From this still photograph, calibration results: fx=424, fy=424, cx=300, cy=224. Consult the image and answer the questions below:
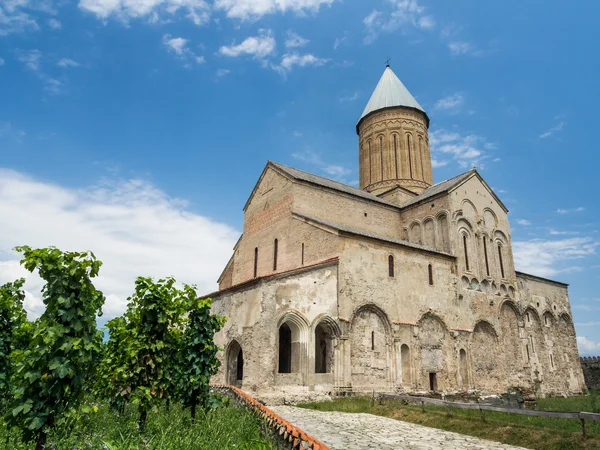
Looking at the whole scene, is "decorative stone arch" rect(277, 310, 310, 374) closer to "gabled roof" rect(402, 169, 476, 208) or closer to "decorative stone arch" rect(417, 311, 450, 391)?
"decorative stone arch" rect(417, 311, 450, 391)

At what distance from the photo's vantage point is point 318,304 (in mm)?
15633

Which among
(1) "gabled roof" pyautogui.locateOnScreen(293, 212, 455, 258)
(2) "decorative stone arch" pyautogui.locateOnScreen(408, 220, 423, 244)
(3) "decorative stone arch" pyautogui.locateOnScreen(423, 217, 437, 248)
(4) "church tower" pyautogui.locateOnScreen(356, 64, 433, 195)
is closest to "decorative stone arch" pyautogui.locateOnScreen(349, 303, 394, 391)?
(1) "gabled roof" pyautogui.locateOnScreen(293, 212, 455, 258)

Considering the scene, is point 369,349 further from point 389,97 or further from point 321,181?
point 389,97

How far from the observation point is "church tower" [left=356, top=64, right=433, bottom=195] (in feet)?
88.1

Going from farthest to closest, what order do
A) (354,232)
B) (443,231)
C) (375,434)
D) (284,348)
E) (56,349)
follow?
(443,231) → (284,348) → (354,232) → (375,434) → (56,349)

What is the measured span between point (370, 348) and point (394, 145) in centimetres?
1505

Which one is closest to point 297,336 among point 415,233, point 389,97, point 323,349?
point 323,349

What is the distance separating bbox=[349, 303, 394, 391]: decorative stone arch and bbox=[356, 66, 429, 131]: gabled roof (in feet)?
52.7

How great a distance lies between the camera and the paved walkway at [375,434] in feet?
25.4

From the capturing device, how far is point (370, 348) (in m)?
16.6

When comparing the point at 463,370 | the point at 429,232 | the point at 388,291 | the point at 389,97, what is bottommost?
the point at 463,370

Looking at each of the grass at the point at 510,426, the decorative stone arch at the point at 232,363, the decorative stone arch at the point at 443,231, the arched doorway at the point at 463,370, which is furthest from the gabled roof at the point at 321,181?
the grass at the point at 510,426

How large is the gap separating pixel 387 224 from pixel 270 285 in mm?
10023

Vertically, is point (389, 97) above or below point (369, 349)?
above
